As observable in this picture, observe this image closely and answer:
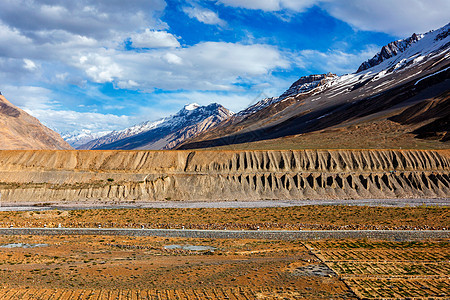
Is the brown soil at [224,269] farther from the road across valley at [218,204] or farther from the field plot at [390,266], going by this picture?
the road across valley at [218,204]

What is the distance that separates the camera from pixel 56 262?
32.4 meters

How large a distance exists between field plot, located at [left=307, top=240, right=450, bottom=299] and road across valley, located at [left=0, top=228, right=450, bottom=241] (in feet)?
5.57

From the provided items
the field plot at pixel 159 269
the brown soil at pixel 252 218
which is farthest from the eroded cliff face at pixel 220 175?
the field plot at pixel 159 269

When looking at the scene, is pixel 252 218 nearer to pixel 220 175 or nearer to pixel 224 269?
pixel 224 269

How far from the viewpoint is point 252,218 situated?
53156 millimetres

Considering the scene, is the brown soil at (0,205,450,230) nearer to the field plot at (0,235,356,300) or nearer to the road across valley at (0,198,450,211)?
the field plot at (0,235,356,300)

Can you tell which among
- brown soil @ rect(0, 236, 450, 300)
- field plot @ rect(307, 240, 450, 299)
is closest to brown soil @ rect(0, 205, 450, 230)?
brown soil @ rect(0, 236, 450, 300)

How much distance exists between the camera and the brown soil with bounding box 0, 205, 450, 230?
47469mm

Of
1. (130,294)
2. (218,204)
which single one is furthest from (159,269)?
(218,204)

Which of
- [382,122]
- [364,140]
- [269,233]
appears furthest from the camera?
[382,122]

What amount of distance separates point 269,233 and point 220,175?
41790 mm

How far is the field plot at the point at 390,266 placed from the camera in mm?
26656

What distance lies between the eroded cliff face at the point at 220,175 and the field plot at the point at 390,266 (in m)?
36.3

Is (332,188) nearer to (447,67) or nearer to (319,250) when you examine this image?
(319,250)
